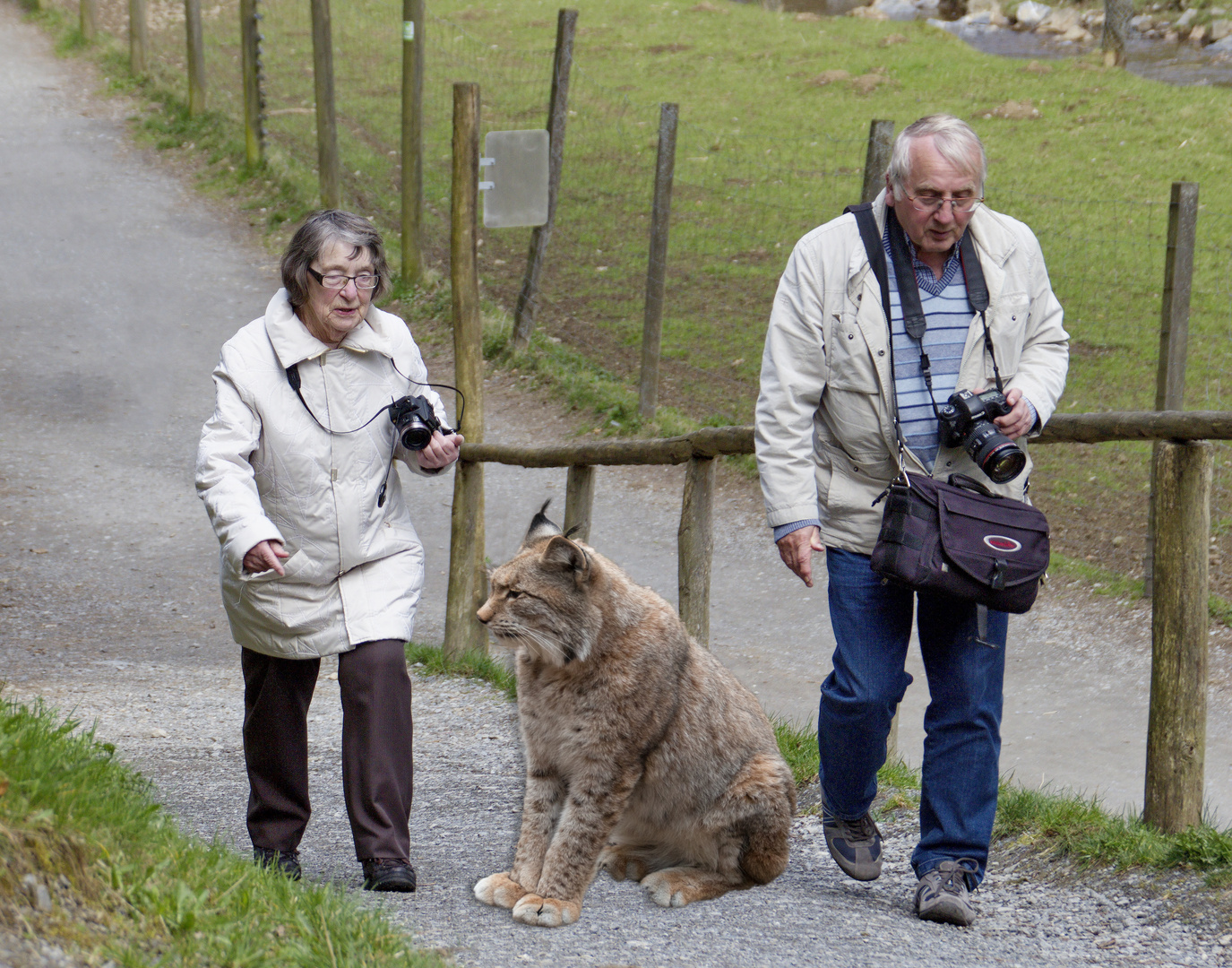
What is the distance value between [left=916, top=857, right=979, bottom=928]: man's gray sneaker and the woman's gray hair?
218 cm

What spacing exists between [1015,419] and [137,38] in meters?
17.0

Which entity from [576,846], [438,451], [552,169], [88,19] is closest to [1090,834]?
[576,846]

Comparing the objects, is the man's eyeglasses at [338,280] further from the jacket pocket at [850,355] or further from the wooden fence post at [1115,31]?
the wooden fence post at [1115,31]

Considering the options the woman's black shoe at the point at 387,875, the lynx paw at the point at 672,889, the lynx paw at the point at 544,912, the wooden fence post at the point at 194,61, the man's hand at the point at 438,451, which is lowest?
the lynx paw at the point at 672,889

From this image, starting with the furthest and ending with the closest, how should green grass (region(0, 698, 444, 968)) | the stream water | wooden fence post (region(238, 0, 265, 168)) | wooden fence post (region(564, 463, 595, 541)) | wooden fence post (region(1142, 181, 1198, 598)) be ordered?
1. the stream water
2. wooden fence post (region(238, 0, 265, 168))
3. wooden fence post (region(1142, 181, 1198, 598))
4. wooden fence post (region(564, 463, 595, 541))
5. green grass (region(0, 698, 444, 968))

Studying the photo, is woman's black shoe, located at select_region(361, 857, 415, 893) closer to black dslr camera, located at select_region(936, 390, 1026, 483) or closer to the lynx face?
the lynx face

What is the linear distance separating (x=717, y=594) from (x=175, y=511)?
3744 millimetres

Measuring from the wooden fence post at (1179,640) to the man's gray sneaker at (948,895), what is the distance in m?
0.72

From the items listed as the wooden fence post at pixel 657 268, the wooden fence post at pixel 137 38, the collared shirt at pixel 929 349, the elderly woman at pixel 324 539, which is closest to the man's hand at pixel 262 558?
the elderly woman at pixel 324 539

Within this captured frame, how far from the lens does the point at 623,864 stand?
3.96 meters

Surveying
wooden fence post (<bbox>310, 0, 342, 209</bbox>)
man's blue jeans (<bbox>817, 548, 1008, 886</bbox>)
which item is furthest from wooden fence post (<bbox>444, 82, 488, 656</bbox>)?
wooden fence post (<bbox>310, 0, 342, 209</bbox>)

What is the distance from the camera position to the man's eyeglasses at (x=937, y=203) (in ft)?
10.9

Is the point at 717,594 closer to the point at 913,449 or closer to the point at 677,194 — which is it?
the point at 913,449

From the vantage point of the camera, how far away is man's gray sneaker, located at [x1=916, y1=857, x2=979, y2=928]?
3449mm
